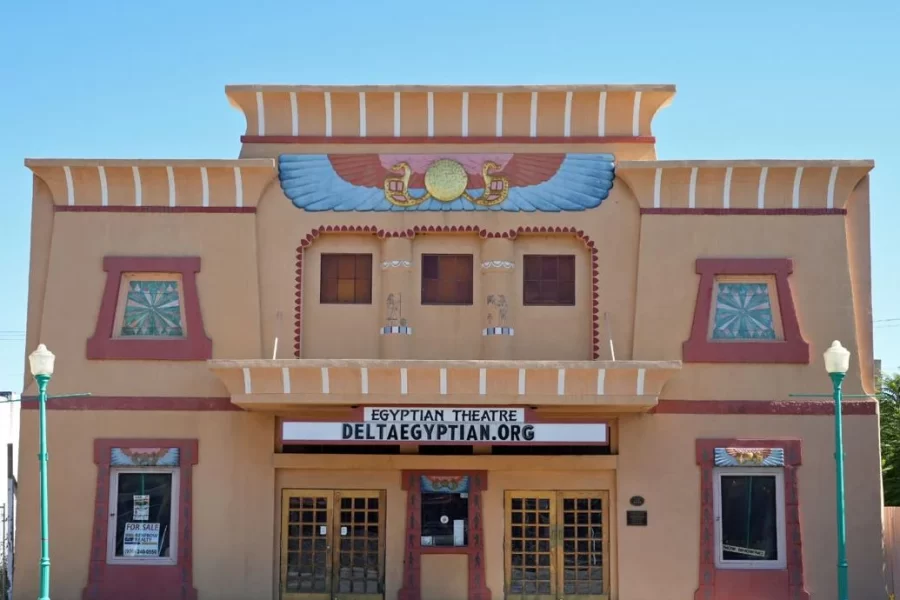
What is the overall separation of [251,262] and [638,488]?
8.45 m

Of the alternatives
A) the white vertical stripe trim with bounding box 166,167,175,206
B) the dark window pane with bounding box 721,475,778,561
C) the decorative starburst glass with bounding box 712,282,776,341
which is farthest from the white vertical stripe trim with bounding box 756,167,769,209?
the white vertical stripe trim with bounding box 166,167,175,206

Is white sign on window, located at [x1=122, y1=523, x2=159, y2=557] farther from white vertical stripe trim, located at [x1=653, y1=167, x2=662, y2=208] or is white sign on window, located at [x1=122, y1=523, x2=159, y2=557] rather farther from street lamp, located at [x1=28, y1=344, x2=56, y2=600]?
white vertical stripe trim, located at [x1=653, y1=167, x2=662, y2=208]

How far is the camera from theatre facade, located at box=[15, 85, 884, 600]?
21.7 meters

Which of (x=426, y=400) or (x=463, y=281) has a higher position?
(x=463, y=281)

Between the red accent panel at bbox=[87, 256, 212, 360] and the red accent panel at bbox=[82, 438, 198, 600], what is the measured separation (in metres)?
1.97

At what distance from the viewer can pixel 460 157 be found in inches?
893

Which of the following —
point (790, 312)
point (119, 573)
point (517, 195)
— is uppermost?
point (517, 195)

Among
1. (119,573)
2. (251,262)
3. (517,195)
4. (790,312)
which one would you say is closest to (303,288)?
(251,262)

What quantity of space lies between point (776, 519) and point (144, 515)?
38.7 feet

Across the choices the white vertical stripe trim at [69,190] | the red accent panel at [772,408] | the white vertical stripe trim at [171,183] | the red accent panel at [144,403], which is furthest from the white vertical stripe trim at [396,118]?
the red accent panel at [772,408]

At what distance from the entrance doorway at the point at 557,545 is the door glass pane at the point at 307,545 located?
346 centimetres

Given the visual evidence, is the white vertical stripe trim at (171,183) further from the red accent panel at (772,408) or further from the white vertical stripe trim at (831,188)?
the white vertical stripe trim at (831,188)

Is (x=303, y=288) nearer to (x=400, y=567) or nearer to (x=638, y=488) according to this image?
(x=400, y=567)

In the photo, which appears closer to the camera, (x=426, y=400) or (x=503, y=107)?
(x=426, y=400)
